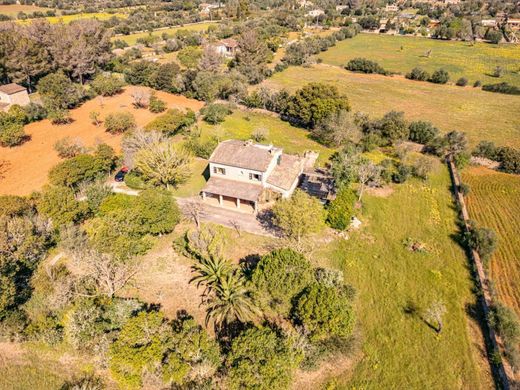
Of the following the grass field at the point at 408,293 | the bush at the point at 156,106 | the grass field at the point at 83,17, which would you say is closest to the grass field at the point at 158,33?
the grass field at the point at 83,17

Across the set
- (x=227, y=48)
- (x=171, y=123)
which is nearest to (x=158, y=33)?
(x=227, y=48)

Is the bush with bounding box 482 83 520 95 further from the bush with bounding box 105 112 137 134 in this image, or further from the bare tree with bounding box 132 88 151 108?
the bush with bounding box 105 112 137 134

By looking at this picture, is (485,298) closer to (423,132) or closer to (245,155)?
(245,155)

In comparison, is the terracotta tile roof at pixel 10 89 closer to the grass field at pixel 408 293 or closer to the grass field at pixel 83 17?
the grass field at pixel 408 293

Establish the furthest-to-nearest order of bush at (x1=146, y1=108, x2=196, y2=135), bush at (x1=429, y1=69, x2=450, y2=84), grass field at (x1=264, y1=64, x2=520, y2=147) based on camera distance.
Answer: bush at (x1=429, y1=69, x2=450, y2=84)
grass field at (x1=264, y1=64, x2=520, y2=147)
bush at (x1=146, y1=108, x2=196, y2=135)

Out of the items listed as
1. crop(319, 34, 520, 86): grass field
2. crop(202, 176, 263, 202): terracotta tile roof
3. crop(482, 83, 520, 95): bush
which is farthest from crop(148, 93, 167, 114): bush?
crop(482, 83, 520, 95): bush
